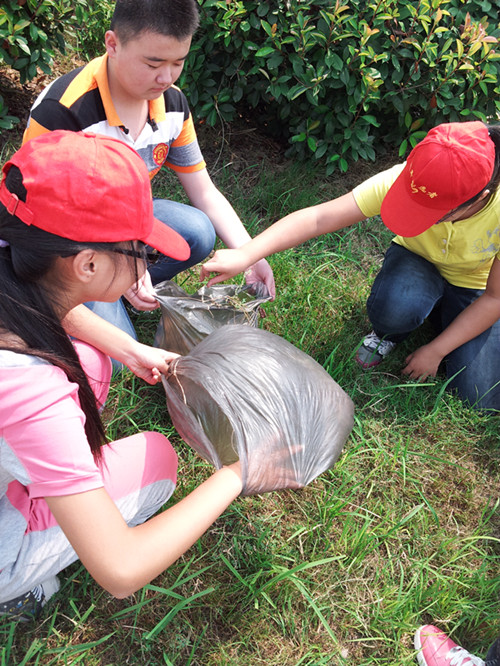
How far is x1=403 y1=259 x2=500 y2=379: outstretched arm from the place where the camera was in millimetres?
1930

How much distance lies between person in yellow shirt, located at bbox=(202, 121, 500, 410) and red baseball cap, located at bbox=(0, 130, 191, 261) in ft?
2.33

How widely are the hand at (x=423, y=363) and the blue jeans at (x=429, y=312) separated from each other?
0.09 meters

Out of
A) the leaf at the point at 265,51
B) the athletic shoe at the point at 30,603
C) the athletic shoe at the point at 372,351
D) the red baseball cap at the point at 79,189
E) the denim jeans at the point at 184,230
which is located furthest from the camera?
the leaf at the point at 265,51

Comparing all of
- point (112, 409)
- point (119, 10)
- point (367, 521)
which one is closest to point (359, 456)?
point (367, 521)

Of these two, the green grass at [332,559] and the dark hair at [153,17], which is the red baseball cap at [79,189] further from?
the green grass at [332,559]

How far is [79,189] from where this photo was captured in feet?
3.23

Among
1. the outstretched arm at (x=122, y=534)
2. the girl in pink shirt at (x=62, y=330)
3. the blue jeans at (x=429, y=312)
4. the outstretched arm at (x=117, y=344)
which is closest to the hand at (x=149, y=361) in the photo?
the outstretched arm at (x=117, y=344)

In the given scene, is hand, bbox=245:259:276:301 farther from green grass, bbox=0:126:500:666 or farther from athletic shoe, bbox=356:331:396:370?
athletic shoe, bbox=356:331:396:370

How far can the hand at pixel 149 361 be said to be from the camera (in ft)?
5.22

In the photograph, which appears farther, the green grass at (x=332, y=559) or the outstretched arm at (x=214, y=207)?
the outstretched arm at (x=214, y=207)

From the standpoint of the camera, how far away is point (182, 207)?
2061 millimetres

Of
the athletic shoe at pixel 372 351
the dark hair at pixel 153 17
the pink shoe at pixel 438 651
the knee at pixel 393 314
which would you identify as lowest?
the pink shoe at pixel 438 651

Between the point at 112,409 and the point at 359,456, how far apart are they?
851mm

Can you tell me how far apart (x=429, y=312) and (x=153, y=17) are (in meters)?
1.38
